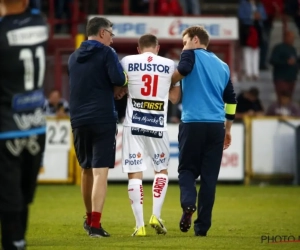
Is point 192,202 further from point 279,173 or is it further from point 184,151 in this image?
point 279,173

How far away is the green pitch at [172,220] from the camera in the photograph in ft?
29.8

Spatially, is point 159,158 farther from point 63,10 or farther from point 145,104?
point 63,10

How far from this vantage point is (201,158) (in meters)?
10.1

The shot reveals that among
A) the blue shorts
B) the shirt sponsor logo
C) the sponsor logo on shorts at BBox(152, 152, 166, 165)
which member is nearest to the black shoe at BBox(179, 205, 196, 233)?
the sponsor logo on shorts at BBox(152, 152, 166, 165)

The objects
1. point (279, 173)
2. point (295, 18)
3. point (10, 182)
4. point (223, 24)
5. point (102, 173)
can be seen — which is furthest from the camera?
point (295, 18)

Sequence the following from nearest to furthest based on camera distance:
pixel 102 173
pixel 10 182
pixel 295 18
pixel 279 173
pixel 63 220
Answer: pixel 10 182
pixel 102 173
pixel 63 220
pixel 279 173
pixel 295 18

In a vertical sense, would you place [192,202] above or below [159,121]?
below

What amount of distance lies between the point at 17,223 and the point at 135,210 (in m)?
3.08

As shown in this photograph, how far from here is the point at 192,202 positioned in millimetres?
9828

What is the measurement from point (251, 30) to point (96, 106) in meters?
13.7

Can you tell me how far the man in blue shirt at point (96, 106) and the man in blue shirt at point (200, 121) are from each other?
0.73m

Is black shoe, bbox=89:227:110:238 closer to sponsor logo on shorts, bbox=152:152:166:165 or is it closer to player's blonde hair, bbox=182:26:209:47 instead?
sponsor logo on shorts, bbox=152:152:166:165

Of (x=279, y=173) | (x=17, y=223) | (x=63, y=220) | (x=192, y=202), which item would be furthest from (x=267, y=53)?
(x=17, y=223)

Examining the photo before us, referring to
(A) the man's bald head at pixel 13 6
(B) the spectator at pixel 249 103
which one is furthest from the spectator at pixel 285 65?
(A) the man's bald head at pixel 13 6
